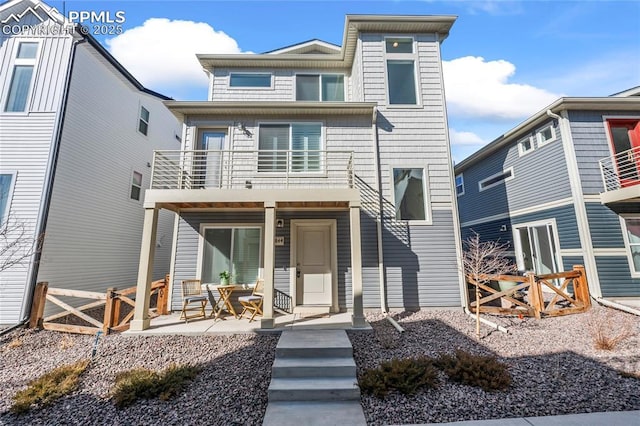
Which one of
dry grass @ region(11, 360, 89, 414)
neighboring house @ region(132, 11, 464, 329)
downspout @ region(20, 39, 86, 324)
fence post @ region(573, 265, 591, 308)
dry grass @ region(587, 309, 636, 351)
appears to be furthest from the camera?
neighboring house @ region(132, 11, 464, 329)

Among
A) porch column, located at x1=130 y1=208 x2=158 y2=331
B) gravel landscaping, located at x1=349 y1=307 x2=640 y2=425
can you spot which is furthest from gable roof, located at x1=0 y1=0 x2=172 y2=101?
gravel landscaping, located at x1=349 y1=307 x2=640 y2=425

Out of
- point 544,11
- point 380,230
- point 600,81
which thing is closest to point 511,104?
point 600,81

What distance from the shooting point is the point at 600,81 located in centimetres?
1097

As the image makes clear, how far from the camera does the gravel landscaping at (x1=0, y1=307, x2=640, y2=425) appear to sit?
339cm

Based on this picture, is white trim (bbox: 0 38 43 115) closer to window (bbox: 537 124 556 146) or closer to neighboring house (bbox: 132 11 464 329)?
neighboring house (bbox: 132 11 464 329)

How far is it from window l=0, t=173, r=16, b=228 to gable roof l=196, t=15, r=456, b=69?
6.42 meters

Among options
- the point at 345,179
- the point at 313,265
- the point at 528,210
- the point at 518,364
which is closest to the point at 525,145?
the point at 528,210

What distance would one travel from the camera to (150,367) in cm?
447

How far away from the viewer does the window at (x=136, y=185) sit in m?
10.7

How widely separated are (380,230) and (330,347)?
377 cm

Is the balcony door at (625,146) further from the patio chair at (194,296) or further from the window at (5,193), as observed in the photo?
the window at (5,193)

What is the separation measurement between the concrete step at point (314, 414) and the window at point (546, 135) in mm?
10254

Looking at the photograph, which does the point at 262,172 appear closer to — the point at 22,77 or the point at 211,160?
the point at 211,160

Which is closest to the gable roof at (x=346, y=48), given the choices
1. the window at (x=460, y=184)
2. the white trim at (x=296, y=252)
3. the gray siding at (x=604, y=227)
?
the white trim at (x=296, y=252)
